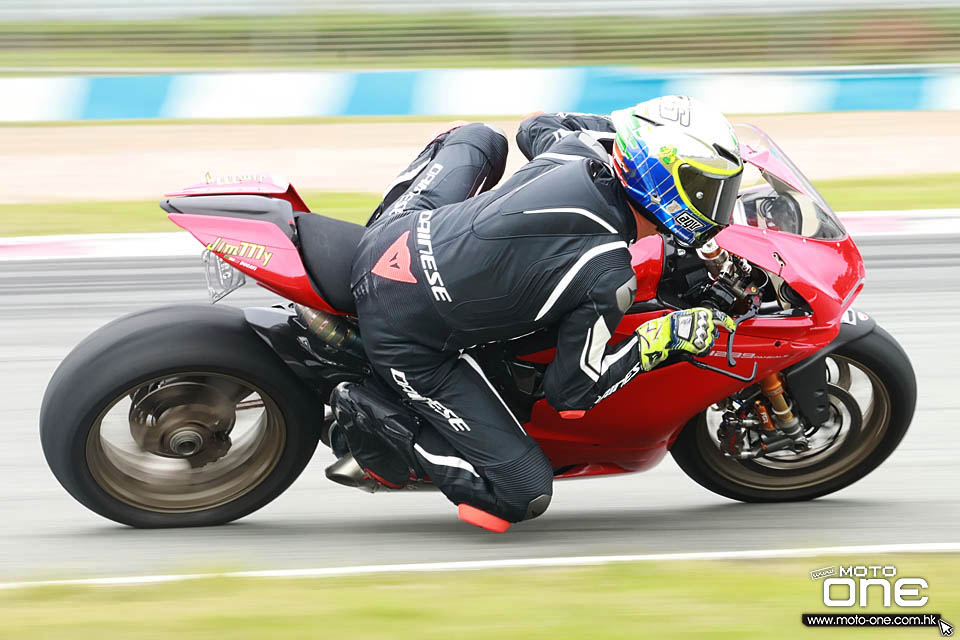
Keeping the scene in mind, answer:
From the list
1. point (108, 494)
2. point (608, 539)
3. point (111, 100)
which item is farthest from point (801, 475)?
point (111, 100)

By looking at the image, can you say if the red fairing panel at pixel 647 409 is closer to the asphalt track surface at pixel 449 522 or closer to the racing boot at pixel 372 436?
the asphalt track surface at pixel 449 522

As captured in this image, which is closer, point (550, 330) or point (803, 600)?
point (803, 600)

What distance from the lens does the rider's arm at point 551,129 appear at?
4578 millimetres

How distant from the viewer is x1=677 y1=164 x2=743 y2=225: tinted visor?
3.73 metres

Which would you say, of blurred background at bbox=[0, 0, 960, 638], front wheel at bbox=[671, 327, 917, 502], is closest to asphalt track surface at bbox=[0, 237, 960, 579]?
front wheel at bbox=[671, 327, 917, 502]

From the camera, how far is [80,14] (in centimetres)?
1227

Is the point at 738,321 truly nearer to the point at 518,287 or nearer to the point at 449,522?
the point at 518,287

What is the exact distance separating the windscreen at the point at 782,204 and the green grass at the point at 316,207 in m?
4.77

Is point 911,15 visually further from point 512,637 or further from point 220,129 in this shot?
point 512,637

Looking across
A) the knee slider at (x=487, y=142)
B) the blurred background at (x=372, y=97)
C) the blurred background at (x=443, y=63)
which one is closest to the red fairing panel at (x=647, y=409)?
the knee slider at (x=487, y=142)

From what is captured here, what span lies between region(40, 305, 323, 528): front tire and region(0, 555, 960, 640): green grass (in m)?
0.57

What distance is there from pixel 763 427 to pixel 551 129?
4.33 ft

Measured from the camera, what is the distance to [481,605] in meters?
3.78

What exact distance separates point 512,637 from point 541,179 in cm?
142
